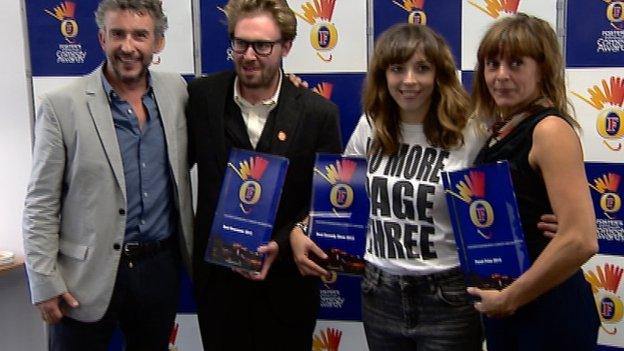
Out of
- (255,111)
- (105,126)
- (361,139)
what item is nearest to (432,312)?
(361,139)

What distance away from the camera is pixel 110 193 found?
1879 millimetres

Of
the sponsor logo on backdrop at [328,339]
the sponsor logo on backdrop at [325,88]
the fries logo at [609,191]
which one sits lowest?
the sponsor logo on backdrop at [328,339]

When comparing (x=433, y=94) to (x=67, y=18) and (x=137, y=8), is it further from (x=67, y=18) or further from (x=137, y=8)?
(x=67, y=18)

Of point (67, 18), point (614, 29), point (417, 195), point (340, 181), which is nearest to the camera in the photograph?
point (417, 195)

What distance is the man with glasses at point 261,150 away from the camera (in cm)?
194

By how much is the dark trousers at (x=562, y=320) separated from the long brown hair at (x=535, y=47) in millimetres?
414

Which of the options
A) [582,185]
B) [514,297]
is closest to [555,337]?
[514,297]

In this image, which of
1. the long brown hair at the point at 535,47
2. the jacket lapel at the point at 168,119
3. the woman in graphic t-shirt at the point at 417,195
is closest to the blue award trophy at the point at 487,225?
the woman in graphic t-shirt at the point at 417,195

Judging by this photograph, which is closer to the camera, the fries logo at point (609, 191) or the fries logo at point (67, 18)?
the fries logo at point (609, 191)

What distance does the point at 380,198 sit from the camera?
1.71m

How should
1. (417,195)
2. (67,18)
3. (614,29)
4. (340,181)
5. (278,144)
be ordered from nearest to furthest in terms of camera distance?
(417,195) < (340,181) < (278,144) < (614,29) < (67,18)

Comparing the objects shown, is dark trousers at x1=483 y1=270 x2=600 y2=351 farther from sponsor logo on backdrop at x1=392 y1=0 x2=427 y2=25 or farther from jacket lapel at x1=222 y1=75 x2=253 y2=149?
sponsor logo on backdrop at x1=392 y1=0 x2=427 y2=25

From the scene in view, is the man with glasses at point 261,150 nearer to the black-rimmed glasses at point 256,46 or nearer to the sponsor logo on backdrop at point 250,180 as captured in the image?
the black-rimmed glasses at point 256,46

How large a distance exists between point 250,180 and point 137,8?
66 cm
